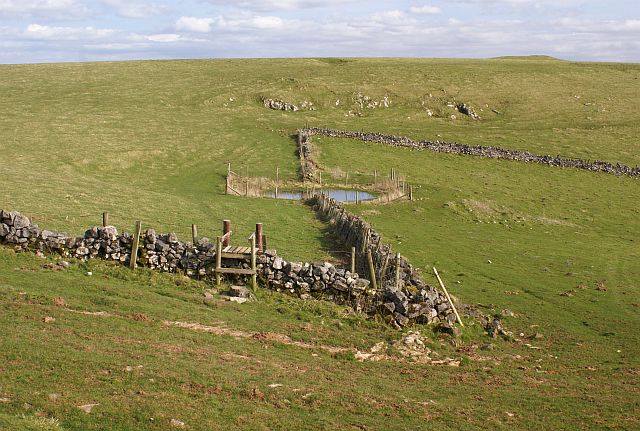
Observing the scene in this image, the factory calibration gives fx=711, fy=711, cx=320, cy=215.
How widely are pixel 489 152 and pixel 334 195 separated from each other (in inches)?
971

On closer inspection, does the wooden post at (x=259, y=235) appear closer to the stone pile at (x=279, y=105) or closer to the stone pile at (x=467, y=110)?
the stone pile at (x=279, y=105)

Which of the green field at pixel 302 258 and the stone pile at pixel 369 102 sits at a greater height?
the stone pile at pixel 369 102

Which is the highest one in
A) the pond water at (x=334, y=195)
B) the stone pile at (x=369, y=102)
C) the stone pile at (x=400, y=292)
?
the stone pile at (x=369, y=102)

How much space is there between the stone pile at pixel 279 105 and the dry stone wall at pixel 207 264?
72.5m

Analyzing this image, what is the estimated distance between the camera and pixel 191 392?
18000 mm

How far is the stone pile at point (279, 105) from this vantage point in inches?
3984

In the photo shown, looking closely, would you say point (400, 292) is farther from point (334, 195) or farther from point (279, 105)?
point (279, 105)

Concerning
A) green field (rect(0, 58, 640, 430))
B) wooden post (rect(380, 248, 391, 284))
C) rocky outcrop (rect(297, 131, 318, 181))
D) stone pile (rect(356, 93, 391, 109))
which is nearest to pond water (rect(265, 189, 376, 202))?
rocky outcrop (rect(297, 131, 318, 181))

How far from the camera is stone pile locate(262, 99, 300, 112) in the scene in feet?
332

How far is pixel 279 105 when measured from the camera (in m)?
102

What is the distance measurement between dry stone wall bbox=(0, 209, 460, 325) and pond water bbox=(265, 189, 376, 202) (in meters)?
26.3

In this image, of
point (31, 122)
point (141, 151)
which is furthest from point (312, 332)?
point (31, 122)

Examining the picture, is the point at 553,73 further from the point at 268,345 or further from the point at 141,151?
the point at 268,345

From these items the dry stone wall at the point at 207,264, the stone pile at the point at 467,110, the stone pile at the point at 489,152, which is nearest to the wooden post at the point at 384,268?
the dry stone wall at the point at 207,264
